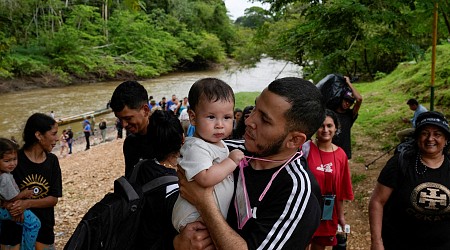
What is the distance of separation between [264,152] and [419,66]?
15.3 meters

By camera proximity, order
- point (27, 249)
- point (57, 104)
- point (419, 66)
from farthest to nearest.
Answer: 1. point (57, 104)
2. point (419, 66)
3. point (27, 249)

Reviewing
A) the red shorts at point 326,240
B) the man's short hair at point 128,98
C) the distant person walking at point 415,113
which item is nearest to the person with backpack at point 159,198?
the man's short hair at point 128,98

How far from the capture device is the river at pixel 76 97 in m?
22.2

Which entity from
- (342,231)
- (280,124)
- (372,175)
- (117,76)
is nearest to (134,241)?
(280,124)

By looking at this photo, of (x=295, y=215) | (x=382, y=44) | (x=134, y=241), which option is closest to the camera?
(x=295, y=215)

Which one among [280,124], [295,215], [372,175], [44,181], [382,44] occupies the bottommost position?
[372,175]

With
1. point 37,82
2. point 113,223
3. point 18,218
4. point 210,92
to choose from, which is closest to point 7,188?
point 18,218

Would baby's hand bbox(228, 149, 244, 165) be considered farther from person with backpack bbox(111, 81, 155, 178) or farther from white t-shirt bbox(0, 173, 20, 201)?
white t-shirt bbox(0, 173, 20, 201)

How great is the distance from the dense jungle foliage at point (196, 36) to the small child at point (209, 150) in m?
2.15

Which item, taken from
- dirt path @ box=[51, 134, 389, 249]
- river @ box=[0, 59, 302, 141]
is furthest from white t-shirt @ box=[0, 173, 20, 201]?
river @ box=[0, 59, 302, 141]

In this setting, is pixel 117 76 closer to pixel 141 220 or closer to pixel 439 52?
pixel 439 52

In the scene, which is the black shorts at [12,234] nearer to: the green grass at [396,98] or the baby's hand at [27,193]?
the baby's hand at [27,193]

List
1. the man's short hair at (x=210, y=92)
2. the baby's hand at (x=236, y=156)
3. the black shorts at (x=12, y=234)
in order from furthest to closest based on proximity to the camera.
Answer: the black shorts at (x=12, y=234), the man's short hair at (x=210, y=92), the baby's hand at (x=236, y=156)

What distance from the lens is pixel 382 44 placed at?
5.18m
